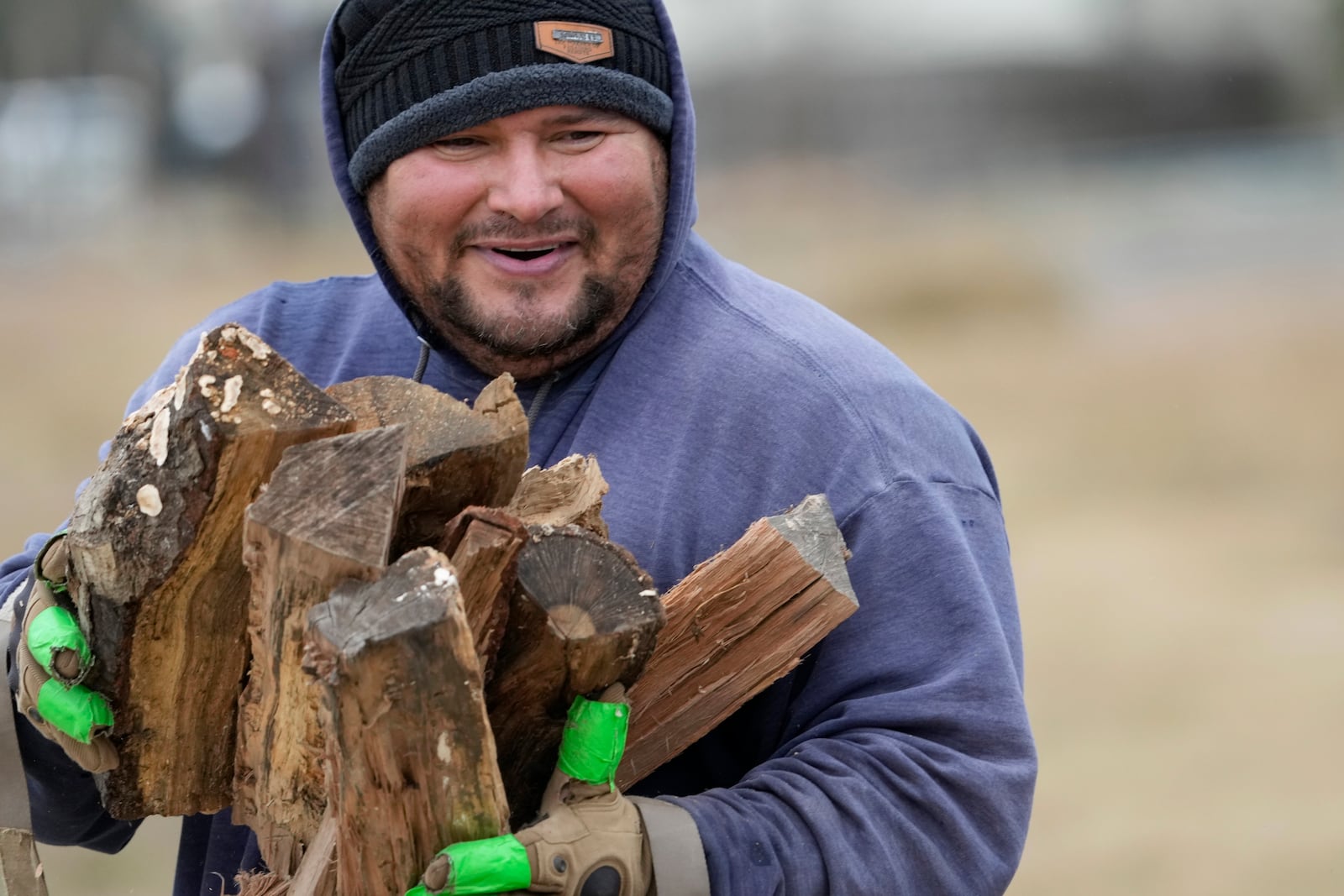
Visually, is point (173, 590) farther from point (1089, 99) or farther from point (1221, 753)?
point (1089, 99)

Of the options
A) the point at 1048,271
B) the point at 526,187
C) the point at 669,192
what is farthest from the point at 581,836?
the point at 1048,271

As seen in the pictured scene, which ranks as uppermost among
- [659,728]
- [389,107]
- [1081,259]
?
[389,107]

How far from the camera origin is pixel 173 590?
1909 millimetres

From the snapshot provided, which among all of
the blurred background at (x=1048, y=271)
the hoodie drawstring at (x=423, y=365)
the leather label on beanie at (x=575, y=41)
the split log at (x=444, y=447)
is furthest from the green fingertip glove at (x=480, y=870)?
the blurred background at (x=1048, y=271)

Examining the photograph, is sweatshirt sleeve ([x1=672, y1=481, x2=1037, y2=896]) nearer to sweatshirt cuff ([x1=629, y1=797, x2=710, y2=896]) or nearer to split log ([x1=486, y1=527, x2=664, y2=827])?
sweatshirt cuff ([x1=629, y1=797, x2=710, y2=896])

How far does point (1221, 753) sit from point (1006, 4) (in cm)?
3028

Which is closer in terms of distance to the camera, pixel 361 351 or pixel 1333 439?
pixel 361 351

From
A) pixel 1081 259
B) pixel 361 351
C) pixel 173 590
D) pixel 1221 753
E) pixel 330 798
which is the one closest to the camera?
pixel 330 798

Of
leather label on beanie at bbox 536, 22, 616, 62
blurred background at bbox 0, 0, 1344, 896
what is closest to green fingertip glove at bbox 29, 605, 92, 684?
leather label on beanie at bbox 536, 22, 616, 62

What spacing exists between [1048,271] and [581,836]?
18024mm

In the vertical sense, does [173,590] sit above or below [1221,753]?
above

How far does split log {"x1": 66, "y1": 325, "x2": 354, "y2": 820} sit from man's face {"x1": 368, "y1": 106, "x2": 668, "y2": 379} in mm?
652

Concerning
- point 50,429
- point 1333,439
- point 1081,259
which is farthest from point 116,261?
point 1333,439

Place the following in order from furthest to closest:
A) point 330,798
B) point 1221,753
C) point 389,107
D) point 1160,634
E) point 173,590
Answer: point 1160,634
point 1221,753
point 389,107
point 173,590
point 330,798
